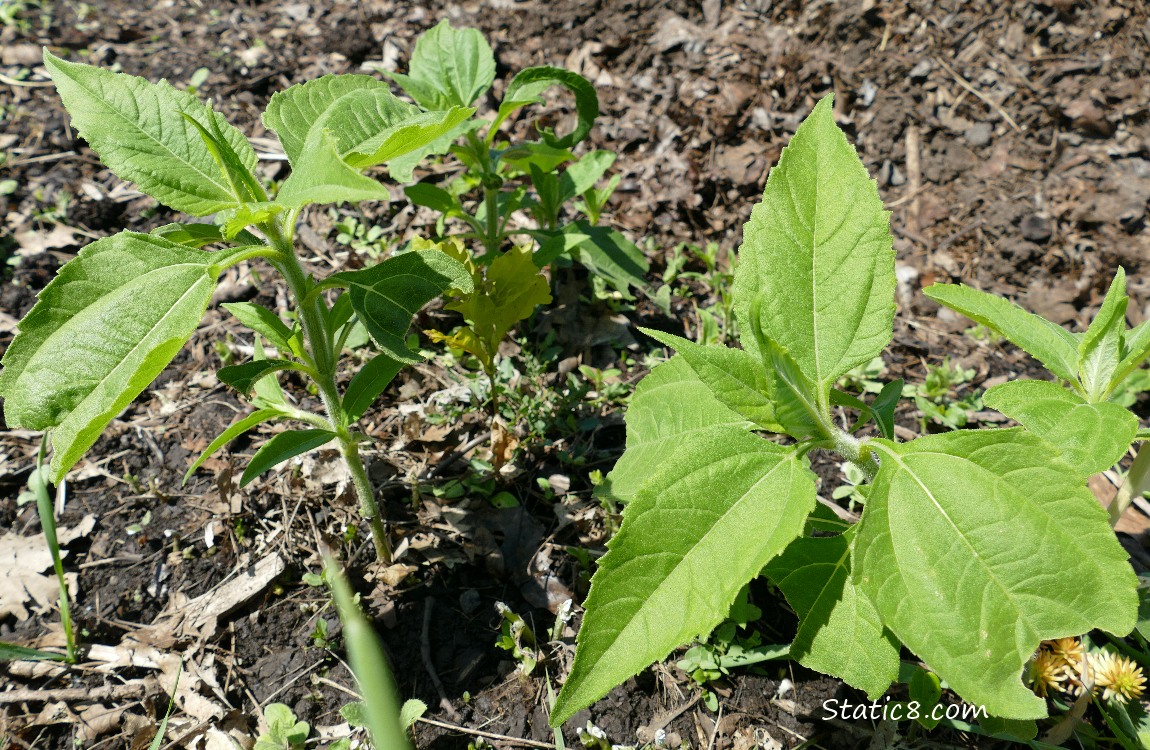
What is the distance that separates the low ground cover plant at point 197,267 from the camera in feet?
5.16

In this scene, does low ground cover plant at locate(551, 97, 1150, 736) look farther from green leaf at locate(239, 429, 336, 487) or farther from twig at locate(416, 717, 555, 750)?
green leaf at locate(239, 429, 336, 487)

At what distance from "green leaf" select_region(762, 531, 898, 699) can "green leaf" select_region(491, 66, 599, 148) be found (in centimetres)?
190

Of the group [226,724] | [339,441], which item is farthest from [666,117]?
[226,724]

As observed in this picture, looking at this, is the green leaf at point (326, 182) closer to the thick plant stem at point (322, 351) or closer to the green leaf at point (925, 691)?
the thick plant stem at point (322, 351)

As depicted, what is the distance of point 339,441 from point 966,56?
4406mm

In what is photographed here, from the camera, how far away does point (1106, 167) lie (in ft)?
13.0

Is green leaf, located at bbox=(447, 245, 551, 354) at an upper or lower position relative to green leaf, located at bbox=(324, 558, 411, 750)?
lower

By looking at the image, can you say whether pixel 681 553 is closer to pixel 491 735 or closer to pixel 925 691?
pixel 925 691

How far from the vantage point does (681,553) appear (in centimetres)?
157

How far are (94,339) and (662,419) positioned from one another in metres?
1.46

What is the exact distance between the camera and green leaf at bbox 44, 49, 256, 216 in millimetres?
1814

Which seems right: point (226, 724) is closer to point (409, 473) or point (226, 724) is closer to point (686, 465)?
point (409, 473)

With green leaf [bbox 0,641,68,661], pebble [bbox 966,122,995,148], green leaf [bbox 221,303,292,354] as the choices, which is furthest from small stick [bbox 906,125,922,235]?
green leaf [bbox 0,641,68,661]

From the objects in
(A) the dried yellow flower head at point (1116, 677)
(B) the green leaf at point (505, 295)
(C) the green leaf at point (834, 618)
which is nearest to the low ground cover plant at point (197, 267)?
(B) the green leaf at point (505, 295)
